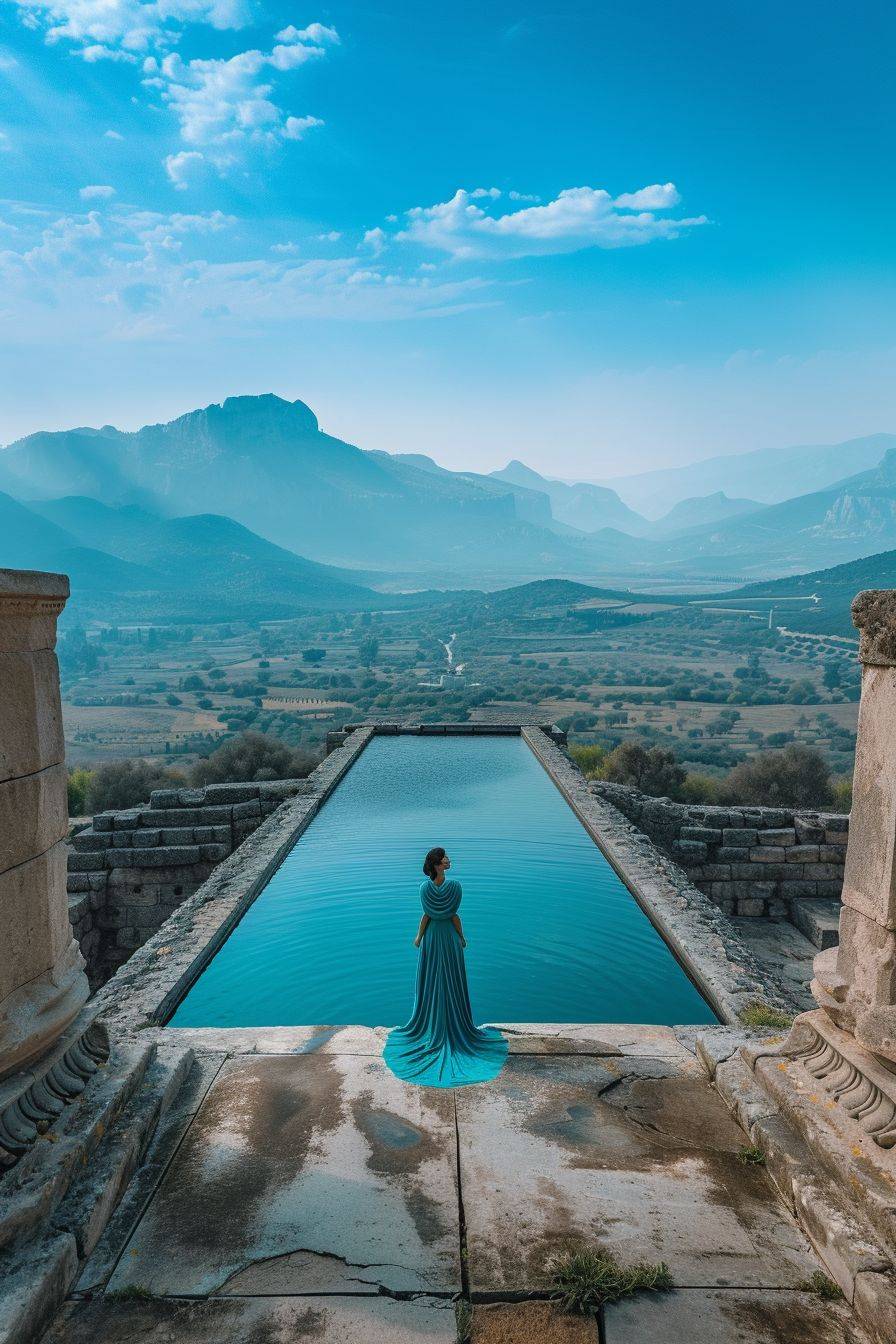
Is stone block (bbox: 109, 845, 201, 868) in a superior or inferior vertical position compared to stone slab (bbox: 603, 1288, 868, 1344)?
inferior

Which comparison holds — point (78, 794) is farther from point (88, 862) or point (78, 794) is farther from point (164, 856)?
point (164, 856)

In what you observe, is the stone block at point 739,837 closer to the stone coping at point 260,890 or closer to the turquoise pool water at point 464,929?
the stone coping at point 260,890

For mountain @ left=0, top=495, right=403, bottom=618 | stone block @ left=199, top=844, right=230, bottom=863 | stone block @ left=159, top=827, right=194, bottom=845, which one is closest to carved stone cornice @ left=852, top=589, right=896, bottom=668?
stone block @ left=199, top=844, right=230, bottom=863

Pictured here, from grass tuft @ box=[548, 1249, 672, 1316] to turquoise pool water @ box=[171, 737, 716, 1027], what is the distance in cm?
344

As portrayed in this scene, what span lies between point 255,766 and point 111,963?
344 inches

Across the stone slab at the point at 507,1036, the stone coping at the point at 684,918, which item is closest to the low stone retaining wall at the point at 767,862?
the stone coping at the point at 684,918

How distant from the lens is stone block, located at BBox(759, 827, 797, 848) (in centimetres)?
1377

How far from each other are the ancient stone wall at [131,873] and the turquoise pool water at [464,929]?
6.35ft

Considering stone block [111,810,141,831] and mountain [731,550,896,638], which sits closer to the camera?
stone block [111,810,141,831]

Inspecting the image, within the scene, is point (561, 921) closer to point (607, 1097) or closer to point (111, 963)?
point (607, 1097)

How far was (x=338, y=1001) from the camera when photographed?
788 centimetres

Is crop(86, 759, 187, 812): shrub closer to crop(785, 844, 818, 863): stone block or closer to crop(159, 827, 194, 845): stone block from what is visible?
crop(159, 827, 194, 845): stone block

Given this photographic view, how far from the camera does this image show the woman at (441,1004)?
5.78 meters

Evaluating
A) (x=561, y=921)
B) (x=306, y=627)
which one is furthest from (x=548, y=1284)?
(x=306, y=627)
